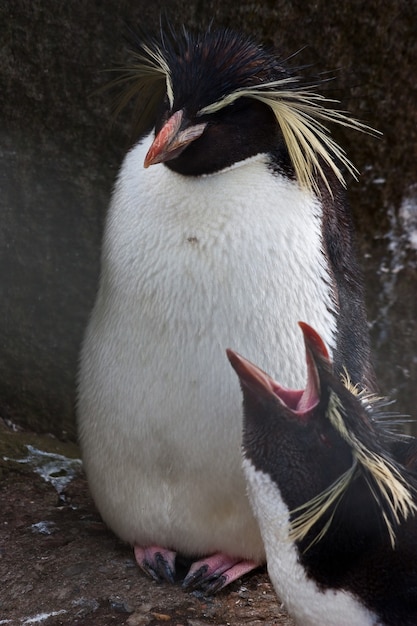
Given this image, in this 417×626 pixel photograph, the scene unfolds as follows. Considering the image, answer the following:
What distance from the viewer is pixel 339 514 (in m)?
1.96

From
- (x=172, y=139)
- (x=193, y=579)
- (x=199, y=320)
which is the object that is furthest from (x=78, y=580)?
(x=172, y=139)

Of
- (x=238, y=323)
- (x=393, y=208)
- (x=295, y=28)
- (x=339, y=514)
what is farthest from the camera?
(x=393, y=208)

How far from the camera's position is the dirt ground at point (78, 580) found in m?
2.44

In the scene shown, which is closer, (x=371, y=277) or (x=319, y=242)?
(x=319, y=242)

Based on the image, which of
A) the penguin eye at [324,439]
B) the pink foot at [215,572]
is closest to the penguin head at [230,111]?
the penguin eye at [324,439]

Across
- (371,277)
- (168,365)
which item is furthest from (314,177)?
(371,277)

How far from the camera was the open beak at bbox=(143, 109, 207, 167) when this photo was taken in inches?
89.4

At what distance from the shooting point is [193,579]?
2555mm

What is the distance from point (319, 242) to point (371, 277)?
806mm

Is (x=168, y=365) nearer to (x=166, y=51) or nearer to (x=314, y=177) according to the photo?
(x=314, y=177)

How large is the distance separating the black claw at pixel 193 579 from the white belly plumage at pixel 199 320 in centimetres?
7

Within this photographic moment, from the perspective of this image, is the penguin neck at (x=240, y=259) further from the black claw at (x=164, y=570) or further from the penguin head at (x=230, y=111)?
the black claw at (x=164, y=570)

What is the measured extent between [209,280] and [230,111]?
1.25 ft

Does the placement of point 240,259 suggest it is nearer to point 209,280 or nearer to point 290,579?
point 209,280
